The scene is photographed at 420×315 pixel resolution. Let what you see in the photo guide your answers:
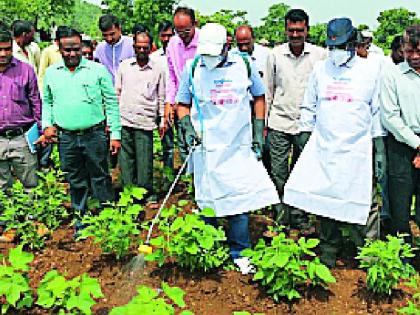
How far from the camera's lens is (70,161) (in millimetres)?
4879

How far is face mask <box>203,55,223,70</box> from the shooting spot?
13.3 feet

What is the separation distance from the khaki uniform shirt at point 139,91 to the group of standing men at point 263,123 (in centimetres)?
55

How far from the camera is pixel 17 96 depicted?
4.91 meters

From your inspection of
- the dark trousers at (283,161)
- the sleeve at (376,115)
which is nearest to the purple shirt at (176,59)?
the dark trousers at (283,161)

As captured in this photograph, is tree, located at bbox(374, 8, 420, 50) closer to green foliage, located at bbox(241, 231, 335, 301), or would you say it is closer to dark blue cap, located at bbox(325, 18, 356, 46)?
dark blue cap, located at bbox(325, 18, 356, 46)

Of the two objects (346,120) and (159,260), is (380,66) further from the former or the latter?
(159,260)

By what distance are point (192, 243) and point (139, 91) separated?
224 cm

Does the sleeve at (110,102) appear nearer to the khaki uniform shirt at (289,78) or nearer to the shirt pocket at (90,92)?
the shirt pocket at (90,92)

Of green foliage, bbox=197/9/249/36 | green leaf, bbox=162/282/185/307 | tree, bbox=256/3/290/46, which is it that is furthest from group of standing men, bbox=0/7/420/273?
tree, bbox=256/3/290/46

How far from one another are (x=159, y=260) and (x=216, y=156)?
0.91 metres

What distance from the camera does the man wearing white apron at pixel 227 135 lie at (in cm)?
418

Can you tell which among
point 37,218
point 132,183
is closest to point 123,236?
point 37,218

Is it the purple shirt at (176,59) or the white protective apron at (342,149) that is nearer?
the white protective apron at (342,149)

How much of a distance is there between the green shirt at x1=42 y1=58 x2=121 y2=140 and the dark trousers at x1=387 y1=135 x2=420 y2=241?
245cm
